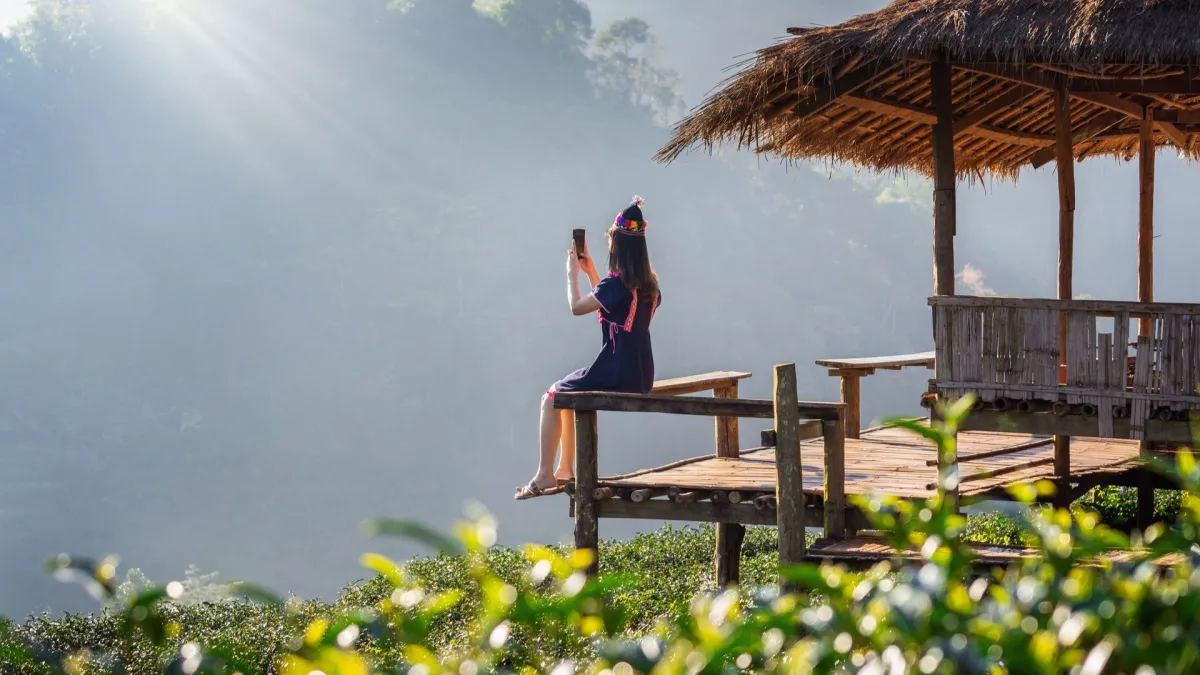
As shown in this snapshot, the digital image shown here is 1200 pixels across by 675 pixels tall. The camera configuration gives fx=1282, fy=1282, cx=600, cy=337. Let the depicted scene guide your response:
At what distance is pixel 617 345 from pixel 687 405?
80 cm

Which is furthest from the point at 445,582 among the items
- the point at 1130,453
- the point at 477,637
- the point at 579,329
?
the point at 579,329

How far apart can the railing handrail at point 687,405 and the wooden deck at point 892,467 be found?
1.78 ft

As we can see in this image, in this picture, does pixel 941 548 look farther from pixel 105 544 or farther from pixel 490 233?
pixel 490 233

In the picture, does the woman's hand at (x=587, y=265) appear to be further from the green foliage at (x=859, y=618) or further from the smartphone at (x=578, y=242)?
the green foliage at (x=859, y=618)

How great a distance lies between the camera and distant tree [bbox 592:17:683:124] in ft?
302

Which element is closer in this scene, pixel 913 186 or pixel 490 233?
pixel 490 233

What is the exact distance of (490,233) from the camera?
8200 centimetres

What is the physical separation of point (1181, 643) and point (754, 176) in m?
90.8

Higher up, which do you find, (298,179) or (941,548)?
(298,179)

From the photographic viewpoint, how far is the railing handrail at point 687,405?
6395 mm

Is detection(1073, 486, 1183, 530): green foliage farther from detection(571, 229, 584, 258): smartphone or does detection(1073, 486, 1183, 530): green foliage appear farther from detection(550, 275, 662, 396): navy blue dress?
detection(571, 229, 584, 258): smartphone

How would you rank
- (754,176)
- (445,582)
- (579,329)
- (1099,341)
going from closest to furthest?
1. (1099,341)
2. (445,582)
3. (579,329)
4. (754,176)

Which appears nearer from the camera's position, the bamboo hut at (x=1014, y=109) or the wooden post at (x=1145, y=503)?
the bamboo hut at (x=1014, y=109)

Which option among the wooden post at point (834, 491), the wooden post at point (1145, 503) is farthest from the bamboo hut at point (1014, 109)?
the wooden post at point (834, 491)
